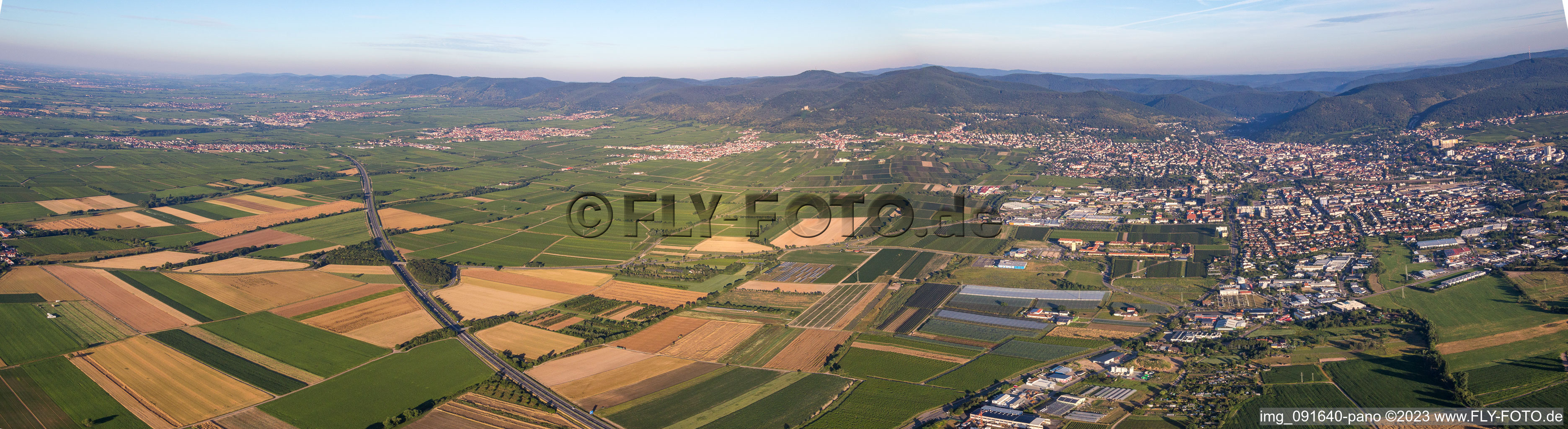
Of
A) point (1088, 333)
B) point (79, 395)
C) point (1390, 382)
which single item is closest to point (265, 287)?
point (79, 395)

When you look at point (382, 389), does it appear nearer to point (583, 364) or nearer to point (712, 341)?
point (583, 364)

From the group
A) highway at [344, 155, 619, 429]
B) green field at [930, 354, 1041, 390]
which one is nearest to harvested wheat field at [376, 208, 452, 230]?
highway at [344, 155, 619, 429]

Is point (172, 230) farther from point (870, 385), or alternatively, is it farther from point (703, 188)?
point (870, 385)

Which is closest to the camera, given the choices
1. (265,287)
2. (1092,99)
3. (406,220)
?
(265,287)

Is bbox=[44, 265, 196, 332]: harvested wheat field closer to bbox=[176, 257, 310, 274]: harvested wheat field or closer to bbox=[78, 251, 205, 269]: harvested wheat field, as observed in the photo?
bbox=[78, 251, 205, 269]: harvested wheat field

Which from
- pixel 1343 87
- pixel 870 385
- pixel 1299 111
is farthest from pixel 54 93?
pixel 1343 87

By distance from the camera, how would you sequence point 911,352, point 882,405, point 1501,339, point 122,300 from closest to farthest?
point 882,405 → point 1501,339 → point 911,352 → point 122,300

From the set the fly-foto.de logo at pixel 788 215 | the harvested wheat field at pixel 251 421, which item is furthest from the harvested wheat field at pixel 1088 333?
the harvested wheat field at pixel 251 421
